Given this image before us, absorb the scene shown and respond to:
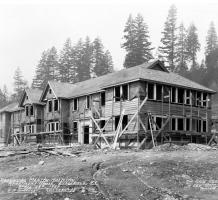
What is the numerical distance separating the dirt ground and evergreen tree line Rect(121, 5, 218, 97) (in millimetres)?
46700

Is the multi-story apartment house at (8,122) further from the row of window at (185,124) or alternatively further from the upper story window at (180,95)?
the row of window at (185,124)

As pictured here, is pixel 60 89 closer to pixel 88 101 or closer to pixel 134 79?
pixel 88 101

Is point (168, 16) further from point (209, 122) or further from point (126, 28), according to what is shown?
point (209, 122)

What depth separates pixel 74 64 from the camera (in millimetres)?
87688

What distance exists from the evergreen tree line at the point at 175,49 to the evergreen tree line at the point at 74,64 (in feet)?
35.9

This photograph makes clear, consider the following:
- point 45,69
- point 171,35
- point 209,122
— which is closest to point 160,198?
point 209,122

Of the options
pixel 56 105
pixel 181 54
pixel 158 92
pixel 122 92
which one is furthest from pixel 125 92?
pixel 181 54

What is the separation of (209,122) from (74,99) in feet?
48.3

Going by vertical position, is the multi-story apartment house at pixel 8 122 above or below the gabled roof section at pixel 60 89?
below

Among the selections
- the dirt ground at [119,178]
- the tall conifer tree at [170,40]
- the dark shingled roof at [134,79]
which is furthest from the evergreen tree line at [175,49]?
the dirt ground at [119,178]

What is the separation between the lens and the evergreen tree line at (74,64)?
8419 centimetres

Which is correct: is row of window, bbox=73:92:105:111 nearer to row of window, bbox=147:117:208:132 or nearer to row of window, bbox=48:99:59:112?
row of window, bbox=48:99:59:112

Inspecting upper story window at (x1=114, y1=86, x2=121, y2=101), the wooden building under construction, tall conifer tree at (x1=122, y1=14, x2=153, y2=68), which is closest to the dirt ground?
the wooden building under construction

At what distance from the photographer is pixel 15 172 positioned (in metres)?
20.5
